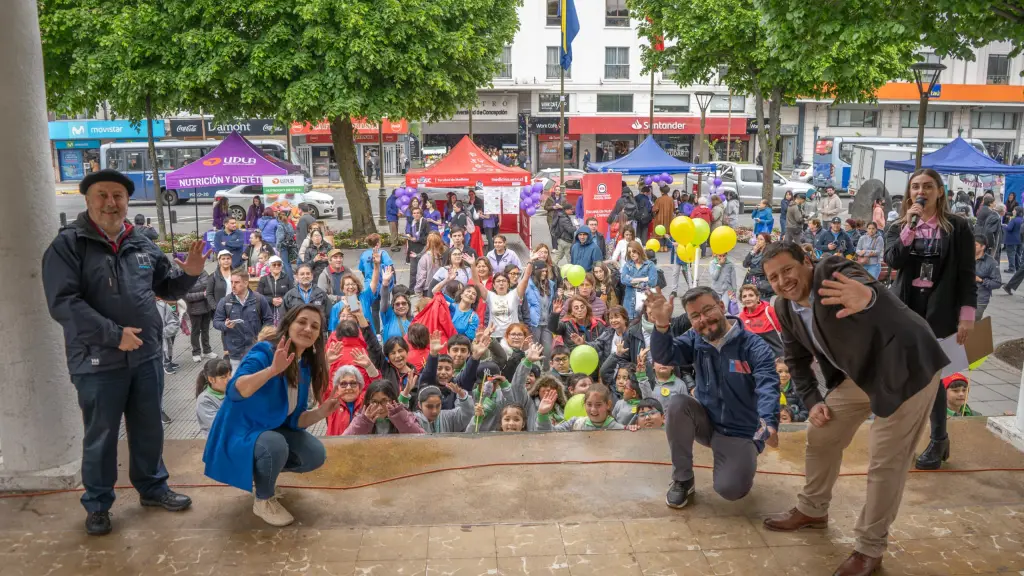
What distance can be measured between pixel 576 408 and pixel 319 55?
13.3 m

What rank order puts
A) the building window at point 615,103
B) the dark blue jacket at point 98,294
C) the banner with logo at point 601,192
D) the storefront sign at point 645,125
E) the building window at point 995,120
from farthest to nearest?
1. the building window at point 995,120
2. the building window at point 615,103
3. the storefront sign at point 645,125
4. the banner with logo at point 601,192
5. the dark blue jacket at point 98,294

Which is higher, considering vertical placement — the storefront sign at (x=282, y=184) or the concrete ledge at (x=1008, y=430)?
the storefront sign at (x=282, y=184)

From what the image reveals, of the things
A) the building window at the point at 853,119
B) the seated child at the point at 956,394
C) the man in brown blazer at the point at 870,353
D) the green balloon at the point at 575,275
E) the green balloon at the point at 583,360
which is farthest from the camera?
the building window at the point at 853,119

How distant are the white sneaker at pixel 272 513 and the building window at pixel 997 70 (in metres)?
51.5

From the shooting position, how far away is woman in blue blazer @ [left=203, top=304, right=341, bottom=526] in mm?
4223

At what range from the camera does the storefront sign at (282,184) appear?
17.3 m

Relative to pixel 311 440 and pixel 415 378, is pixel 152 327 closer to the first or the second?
pixel 311 440

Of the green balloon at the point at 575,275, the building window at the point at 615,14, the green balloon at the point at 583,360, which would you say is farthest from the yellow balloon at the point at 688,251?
the building window at the point at 615,14

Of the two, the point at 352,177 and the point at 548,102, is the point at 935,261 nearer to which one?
the point at 352,177

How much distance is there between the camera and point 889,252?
4895 millimetres

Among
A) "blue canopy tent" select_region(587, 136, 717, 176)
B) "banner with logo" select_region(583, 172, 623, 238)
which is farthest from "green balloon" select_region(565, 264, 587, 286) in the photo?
"blue canopy tent" select_region(587, 136, 717, 176)

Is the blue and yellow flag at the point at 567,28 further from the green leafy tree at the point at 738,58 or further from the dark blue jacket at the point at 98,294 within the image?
the dark blue jacket at the point at 98,294

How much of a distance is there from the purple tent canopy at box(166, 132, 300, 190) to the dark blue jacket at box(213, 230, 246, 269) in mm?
4106

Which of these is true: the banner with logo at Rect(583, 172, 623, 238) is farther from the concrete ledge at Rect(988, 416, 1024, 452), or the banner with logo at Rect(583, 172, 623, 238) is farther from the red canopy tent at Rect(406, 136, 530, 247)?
the concrete ledge at Rect(988, 416, 1024, 452)
